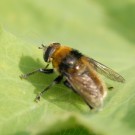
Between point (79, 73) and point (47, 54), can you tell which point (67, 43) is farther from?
point (79, 73)

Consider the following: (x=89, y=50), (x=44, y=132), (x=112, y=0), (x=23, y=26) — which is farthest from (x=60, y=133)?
(x=112, y=0)

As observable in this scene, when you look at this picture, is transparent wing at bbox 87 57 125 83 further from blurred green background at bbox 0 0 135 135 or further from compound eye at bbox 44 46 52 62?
compound eye at bbox 44 46 52 62

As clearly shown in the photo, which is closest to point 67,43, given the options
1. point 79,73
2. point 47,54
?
point 47,54

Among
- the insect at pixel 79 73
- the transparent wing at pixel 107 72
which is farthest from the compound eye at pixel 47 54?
the transparent wing at pixel 107 72

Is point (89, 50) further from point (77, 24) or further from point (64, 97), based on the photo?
point (64, 97)

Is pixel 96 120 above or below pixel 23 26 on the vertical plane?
above
